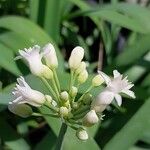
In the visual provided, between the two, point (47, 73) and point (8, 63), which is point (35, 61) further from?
point (8, 63)

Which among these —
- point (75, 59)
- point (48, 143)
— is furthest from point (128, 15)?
point (75, 59)

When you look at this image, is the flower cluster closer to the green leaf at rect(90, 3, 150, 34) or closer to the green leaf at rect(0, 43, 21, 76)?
the green leaf at rect(0, 43, 21, 76)

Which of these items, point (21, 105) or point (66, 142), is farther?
point (66, 142)

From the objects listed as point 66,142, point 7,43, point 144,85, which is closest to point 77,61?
point 66,142

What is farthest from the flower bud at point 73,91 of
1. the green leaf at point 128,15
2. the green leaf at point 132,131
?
the green leaf at point 128,15

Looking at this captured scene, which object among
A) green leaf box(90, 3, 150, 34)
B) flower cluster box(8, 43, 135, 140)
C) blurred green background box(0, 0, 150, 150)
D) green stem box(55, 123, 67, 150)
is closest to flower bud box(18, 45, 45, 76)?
flower cluster box(8, 43, 135, 140)

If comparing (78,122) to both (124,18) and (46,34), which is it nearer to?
(46,34)

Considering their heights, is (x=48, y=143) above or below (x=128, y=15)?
below

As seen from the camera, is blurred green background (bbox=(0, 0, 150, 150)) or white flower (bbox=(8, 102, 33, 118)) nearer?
white flower (bbox=(8, 102, 33, 118))
